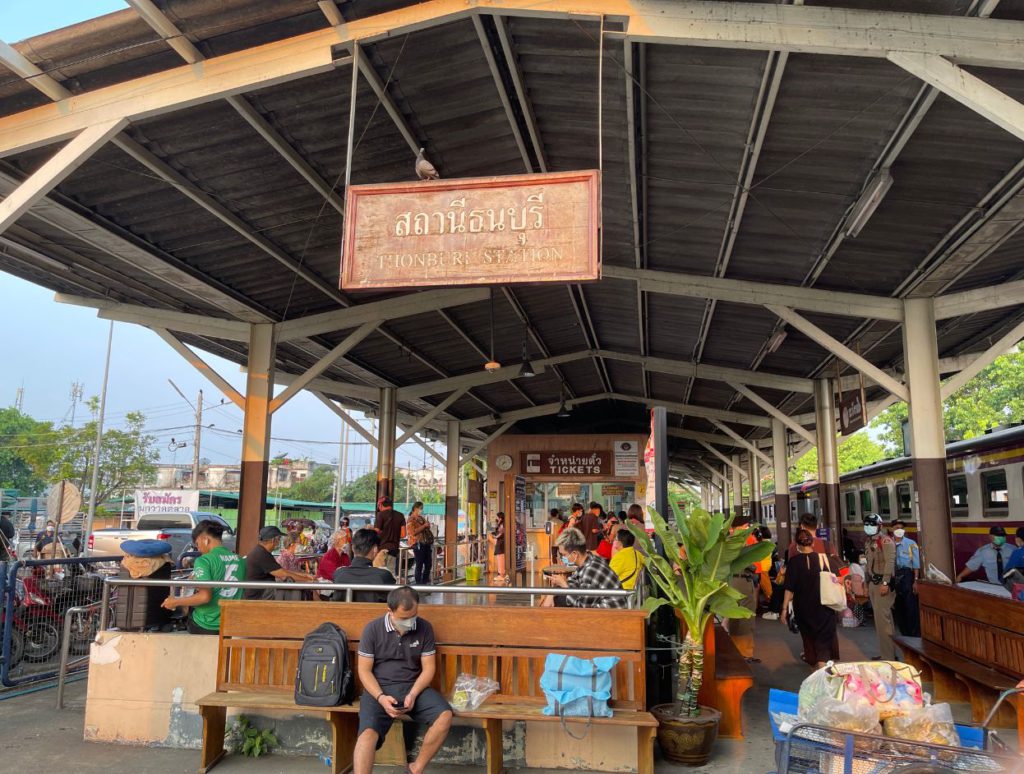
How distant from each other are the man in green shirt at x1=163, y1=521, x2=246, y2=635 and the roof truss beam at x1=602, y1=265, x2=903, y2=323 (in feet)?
24.5

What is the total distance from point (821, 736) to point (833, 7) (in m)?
5.04

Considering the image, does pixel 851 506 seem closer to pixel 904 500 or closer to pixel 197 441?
pixel 904 500

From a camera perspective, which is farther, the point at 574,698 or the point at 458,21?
the point at 458,21

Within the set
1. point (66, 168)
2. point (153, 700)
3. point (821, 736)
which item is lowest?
point (153, 700)

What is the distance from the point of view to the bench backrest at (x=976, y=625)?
5410 mm

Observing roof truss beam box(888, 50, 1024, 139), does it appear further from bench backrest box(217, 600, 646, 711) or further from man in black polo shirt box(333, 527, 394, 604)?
man in black polo shirt box(333, 527, 394, 604)

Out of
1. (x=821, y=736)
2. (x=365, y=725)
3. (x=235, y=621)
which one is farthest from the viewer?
(x=235, y=621)

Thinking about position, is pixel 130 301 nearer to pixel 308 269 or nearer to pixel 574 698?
pixel 308 269

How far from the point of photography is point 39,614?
313 inches

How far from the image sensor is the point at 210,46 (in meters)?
6.37

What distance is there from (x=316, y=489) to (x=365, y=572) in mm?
93147

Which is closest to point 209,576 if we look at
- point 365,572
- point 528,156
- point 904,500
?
point 365,572

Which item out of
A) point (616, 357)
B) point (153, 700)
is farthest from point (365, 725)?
point (616, 357)

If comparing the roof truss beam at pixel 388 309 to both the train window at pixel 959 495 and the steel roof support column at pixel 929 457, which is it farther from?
the train window at pixel 959 495
